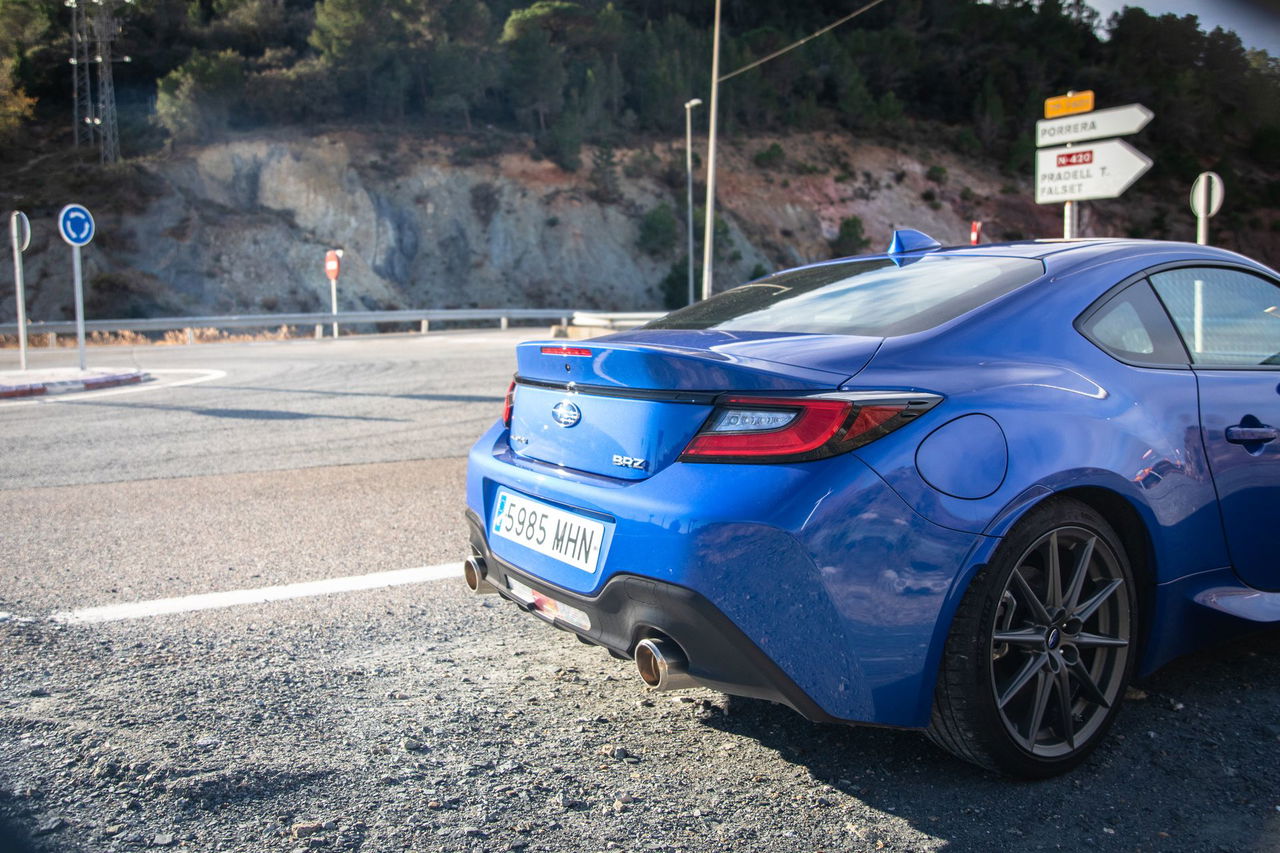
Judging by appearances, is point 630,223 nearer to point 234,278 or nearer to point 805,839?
point 234,278

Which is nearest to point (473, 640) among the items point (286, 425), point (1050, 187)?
point (286, 425)

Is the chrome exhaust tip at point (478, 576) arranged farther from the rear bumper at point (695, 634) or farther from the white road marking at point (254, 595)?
the white road marking at point (254, 595)

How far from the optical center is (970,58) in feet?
220

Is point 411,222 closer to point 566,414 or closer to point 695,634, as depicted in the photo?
point 566,414

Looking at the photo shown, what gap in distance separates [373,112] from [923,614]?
46.2m

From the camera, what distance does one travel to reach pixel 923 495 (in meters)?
2.27

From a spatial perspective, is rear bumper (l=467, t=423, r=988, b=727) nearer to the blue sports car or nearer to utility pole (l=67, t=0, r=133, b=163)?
the blue sports car

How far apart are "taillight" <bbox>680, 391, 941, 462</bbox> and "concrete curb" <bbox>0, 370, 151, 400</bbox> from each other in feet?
40.0

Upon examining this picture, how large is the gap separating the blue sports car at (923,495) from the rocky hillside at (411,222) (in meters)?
35.7

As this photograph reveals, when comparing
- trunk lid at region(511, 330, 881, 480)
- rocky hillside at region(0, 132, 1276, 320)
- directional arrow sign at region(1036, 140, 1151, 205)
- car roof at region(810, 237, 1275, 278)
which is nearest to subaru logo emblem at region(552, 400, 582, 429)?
trunk lid at region(511, 330, 881, 480)

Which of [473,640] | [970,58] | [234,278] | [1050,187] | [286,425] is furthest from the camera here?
[970,58]

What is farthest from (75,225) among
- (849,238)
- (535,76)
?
(849,238)

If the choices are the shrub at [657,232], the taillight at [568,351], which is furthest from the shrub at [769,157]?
the taillight at [568,351]

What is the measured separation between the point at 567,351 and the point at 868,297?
37.8 inches
